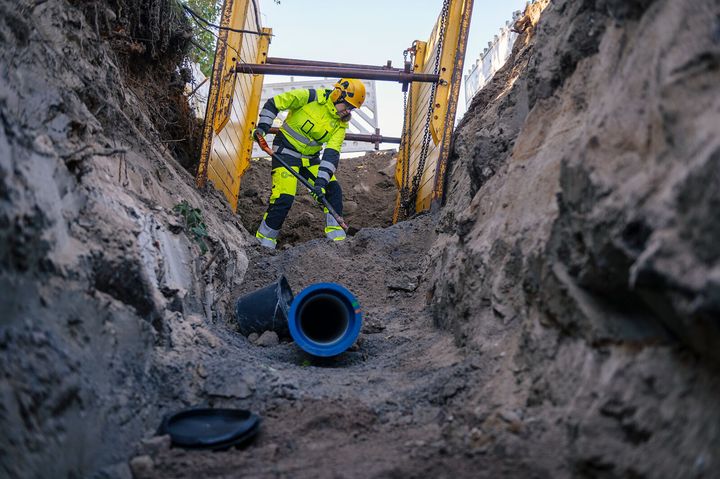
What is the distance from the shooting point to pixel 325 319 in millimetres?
4445

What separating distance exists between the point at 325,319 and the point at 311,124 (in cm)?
314

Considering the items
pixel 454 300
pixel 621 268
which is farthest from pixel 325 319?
pixel 621 268

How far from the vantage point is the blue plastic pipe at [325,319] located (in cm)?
381

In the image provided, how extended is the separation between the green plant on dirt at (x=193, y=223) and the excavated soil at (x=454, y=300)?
0.09m

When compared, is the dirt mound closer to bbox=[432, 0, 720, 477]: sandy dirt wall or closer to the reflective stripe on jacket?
the reflective stripe on jacket

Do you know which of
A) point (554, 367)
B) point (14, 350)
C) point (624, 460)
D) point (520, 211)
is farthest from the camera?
point (520, 211)

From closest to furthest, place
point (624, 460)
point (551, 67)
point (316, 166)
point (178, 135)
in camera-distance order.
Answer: point (624, 460), point (551, 67), point (178, 135), point (316, 166)

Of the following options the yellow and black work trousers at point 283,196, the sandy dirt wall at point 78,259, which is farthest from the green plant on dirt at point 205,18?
the sandy dirt wall at point 78,259

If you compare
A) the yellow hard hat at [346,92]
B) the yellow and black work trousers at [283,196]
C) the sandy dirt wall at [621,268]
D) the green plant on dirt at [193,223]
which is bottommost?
the sandy dirt wall at [621,268]

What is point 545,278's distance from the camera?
2428mm

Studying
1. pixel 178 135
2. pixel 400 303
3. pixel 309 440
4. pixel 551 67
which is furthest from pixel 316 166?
pixel 309 440

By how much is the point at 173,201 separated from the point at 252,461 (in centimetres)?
259

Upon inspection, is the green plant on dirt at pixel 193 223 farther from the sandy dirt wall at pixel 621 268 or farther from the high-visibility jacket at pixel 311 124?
the high-visibility jacket at pixel 311 124

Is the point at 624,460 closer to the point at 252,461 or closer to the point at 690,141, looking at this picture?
the point at 690,141
